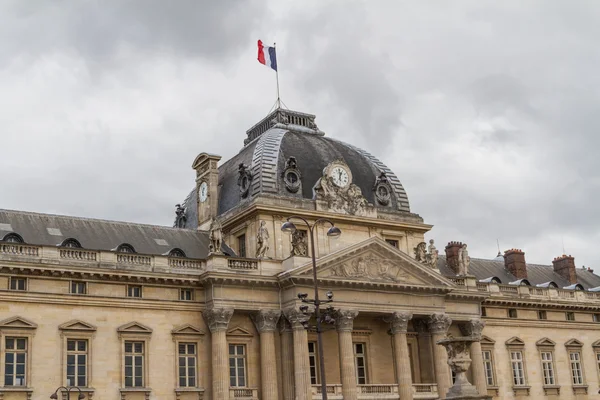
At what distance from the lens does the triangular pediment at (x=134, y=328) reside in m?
46.4

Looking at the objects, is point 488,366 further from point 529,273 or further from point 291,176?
point 291,176

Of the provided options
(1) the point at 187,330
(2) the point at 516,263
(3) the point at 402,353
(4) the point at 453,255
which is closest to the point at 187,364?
(1) the point at 187,330

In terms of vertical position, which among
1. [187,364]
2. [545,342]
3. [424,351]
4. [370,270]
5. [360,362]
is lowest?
[360,362]

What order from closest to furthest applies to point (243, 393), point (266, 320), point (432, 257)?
point (243, 393), point (266, 320), point (432, 257)

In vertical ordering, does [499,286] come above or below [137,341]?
above

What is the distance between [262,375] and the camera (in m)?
49.3

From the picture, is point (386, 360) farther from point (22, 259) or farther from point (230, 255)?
point (22, 259)

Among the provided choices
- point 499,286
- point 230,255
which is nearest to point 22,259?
point 230,255

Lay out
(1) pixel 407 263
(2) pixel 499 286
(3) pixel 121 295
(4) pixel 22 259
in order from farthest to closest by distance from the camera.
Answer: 1. (2) pixel 499 286
2. (1) pixel 407 263
3. (3) pixel 121 295
4. (4) pixel 22 259

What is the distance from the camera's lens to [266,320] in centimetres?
5003

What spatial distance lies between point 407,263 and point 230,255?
1144 cm

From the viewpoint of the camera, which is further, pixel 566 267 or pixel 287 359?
pixel 566 267

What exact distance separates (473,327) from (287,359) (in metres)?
15.1

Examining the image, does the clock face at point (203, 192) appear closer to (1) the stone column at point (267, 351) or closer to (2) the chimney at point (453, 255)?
(1) the stone column at point (267, 351)
